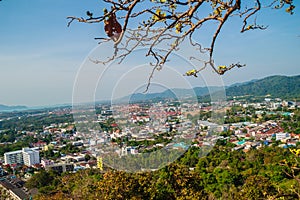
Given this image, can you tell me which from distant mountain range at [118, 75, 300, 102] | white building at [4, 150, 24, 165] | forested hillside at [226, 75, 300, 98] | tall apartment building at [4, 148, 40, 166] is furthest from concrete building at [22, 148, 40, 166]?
forested hillside at [226, 75, 300, 98]

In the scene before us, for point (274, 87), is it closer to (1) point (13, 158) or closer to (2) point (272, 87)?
(2) point (272, 87)

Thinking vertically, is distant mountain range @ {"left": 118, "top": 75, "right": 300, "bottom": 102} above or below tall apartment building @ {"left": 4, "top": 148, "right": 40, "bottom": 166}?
above

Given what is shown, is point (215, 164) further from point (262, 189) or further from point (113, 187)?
point (113, 187)

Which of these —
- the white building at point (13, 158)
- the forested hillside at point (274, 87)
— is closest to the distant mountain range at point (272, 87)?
the forested hillside at point (274, 87)

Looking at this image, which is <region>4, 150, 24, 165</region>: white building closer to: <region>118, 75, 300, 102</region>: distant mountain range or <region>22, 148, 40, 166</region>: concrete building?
<region>22, 148, 40, 166</region>: concrete building

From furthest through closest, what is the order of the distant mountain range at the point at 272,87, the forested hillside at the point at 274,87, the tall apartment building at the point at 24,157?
the forested hillside at the point at 274,87
the distant mountain range at the point at 272,87
the tall apartment building at the point at 24,157

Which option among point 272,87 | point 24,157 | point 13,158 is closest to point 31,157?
point 24,157

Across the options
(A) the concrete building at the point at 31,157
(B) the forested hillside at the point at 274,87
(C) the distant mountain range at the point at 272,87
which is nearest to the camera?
(A) the concrete building at the point at 31,157

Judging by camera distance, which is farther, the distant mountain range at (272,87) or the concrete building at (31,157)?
the distant mountain range at (272,87)

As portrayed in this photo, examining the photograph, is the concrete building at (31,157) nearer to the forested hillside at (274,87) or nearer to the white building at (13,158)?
the white building at (13,158)
